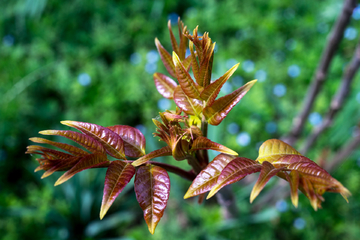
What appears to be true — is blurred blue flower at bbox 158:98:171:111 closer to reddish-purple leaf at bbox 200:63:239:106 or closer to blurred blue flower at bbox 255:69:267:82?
blurred blue flower at bbox 255:69:267:82

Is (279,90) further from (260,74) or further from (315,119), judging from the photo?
(315,119)

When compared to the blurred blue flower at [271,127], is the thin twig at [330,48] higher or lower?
higher

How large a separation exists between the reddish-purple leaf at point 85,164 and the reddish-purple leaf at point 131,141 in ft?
0.21

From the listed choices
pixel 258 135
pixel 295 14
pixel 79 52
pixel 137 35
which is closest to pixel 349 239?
pixel 258 135

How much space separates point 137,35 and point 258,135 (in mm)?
1585

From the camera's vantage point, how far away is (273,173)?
46cm

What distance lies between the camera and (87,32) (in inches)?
110

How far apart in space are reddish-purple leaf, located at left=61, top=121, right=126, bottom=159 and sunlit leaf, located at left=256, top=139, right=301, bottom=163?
0.97 feet

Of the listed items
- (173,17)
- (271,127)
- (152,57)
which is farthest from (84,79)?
(271,127)

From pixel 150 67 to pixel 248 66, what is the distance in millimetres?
922

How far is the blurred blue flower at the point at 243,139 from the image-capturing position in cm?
208

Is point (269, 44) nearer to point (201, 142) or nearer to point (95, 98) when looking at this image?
point (95, 98)

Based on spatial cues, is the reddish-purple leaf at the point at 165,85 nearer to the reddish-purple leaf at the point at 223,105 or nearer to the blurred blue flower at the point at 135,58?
the reddish-purple leaf at the point at 223,105

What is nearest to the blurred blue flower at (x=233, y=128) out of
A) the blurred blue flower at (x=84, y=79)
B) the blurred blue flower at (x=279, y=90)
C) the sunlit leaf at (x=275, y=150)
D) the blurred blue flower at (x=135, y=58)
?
the blurred blue flower at (x=279, y=90)
